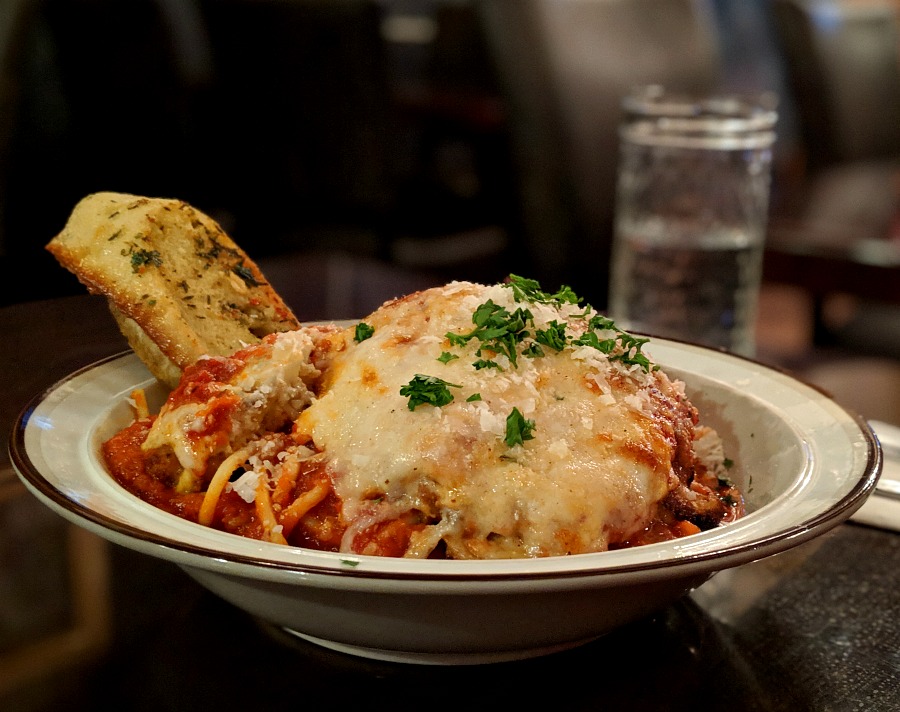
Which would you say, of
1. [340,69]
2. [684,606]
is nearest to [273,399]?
[684,606]

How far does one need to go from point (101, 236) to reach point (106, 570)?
0.33 meters

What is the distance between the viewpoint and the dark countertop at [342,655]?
2.52 feet

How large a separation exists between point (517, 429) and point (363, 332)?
0.23 m

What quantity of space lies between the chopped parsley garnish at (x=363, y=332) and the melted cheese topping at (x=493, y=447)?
37mm

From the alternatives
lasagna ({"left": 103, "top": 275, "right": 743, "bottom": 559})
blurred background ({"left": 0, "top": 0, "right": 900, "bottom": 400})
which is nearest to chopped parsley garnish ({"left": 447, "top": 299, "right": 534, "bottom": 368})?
lasagna ({"left": 103, "top": 275, "right": 743, "bottom": 559})

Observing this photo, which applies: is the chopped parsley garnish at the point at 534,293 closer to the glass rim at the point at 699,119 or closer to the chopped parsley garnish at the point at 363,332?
the chopped parsley garnish at the point at 363,332

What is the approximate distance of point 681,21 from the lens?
328 cm

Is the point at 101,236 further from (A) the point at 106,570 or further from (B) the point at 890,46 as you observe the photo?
(B) the point at 890,46

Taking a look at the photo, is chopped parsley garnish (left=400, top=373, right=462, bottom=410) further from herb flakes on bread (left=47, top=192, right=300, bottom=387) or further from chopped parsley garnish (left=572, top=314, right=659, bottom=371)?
herb flakes on bread (left=47, top=192, right=300, bottom=387)

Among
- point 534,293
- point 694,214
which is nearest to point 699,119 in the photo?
point 694,214

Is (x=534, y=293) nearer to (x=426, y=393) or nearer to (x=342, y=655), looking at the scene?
(x=426, y=393)

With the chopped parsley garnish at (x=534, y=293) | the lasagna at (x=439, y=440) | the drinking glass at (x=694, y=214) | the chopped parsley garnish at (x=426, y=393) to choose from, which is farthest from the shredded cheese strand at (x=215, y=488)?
the drinking glass at (x=694, y=214)

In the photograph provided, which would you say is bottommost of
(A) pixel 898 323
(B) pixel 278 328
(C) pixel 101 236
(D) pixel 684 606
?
(A) pixel 898 323

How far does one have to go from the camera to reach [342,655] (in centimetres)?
82
